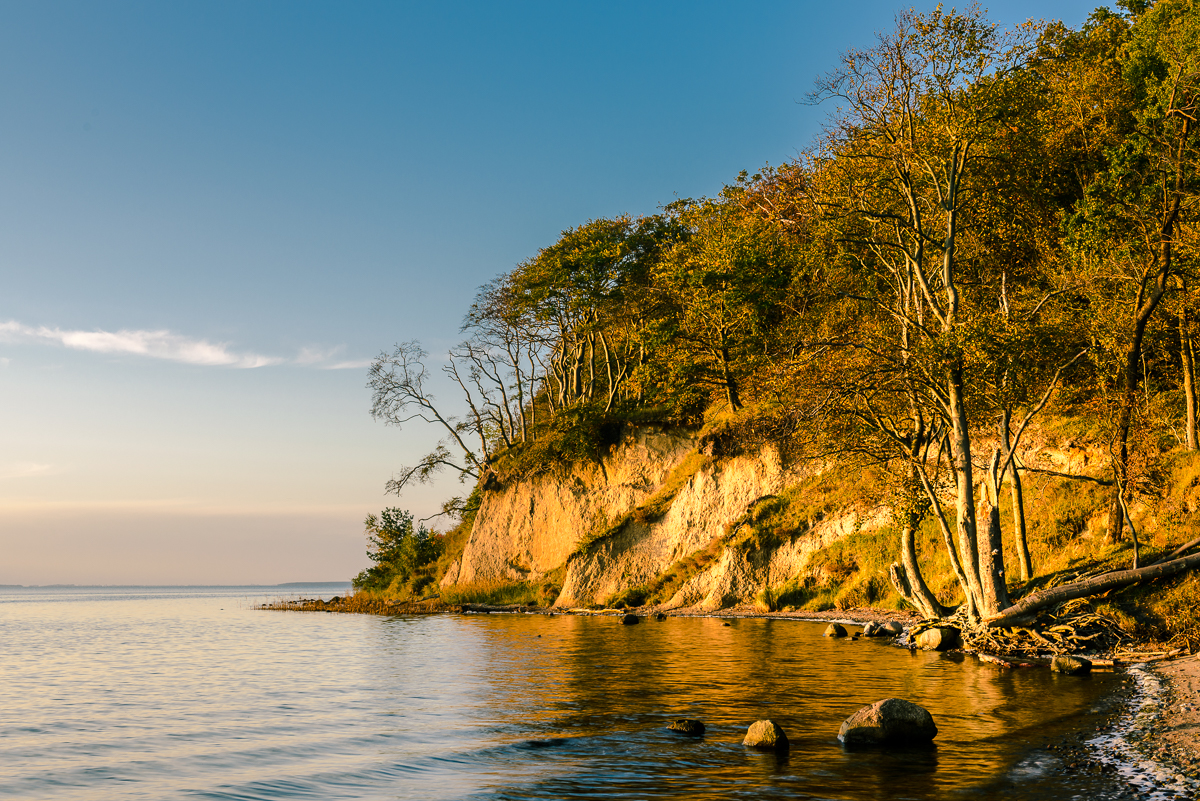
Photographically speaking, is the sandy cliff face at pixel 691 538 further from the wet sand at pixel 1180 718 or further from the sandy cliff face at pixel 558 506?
the wet sand at pixel 1180 718

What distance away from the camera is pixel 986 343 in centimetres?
2342

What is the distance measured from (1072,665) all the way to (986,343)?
29.8 feet

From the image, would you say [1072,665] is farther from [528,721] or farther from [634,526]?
[634,526]

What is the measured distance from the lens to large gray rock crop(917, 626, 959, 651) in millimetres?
25469

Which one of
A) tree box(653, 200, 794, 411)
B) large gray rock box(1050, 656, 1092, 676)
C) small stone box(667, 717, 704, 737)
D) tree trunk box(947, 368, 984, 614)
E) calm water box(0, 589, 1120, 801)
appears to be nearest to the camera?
calm water box(0, 589, 1120, 801)

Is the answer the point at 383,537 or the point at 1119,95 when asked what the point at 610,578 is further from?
the point at 1119,95

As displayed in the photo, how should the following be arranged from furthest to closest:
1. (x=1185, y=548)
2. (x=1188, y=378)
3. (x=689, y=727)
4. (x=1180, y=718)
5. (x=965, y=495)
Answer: (x=1188, y=378) < (x=965, y=495) < (x=1185, y=548) < (x=689, y=727) < (x=1180, y=718)

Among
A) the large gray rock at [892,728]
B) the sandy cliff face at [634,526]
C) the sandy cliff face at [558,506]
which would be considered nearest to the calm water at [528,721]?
the large gray rock at [892,728]

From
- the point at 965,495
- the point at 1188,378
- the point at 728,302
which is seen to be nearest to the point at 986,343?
the point at 965,495

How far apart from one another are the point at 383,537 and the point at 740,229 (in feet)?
147

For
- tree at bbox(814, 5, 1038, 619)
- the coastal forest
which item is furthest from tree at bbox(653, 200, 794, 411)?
tree at bbox(814, 5, 1038, 619)

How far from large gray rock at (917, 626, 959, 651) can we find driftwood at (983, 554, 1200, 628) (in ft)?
6.97

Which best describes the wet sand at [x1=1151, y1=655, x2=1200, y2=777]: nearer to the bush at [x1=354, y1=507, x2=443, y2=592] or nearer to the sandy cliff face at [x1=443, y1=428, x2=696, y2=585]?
the sandy cliff face at [x1=443, y1=428, x2=696, y2=585]

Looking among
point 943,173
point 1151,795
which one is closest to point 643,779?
point 1151,795
